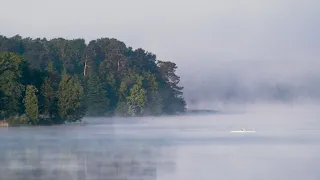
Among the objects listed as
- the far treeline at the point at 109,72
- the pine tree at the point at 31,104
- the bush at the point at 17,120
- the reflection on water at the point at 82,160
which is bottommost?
the reflection on water at the point at 82,160

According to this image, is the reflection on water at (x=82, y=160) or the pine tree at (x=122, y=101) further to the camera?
the pine tree at (x=122, y=101)

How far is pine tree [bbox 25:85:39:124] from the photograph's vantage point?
52375mm

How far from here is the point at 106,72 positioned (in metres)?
87.4

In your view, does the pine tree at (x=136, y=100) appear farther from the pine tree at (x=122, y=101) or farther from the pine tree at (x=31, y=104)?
the pine tree at (x=31, y=104)

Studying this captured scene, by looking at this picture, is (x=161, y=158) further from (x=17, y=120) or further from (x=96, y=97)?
(x=96, y=97)

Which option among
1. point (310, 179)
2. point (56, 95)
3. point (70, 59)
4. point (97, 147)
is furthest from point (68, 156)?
point (70, 59)

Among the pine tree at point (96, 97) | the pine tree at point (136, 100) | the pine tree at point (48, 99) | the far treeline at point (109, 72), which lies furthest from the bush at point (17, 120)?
the pine tree at point (136, 100)

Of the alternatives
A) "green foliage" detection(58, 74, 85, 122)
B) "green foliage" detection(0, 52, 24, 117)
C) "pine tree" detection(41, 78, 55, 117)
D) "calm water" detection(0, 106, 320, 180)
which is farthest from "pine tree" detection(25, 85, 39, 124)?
"calm water" detection(0, 106, 320, 180)

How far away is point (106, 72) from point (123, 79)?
81.5 inches

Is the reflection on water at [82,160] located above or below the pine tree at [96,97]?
below

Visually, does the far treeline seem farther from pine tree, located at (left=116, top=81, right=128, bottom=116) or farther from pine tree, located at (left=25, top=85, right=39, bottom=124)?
pine tree, located at (left=25, top=85, right=39, bottom=124)

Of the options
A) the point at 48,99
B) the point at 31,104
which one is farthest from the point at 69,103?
the point at 31,104

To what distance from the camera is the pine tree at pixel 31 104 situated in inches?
2062

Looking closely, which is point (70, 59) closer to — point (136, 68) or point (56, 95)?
point (136, 68)
